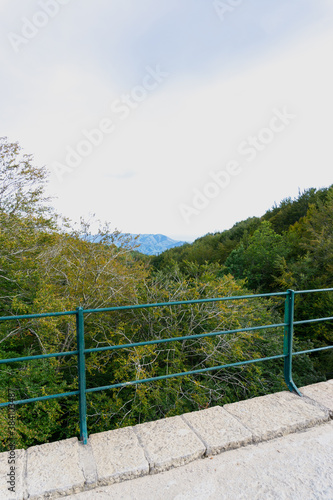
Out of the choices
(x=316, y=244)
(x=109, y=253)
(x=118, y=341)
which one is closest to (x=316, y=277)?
(x=316, y=244)

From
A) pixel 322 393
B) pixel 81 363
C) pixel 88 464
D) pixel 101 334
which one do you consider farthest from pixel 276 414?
pixel 101 334

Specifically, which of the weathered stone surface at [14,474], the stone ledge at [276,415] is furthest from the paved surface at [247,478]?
the weathered stone surface at [14,474]

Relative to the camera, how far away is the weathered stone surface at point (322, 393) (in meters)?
2.71

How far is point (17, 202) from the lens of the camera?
22.2 ft

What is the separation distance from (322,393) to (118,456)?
6.64 ft

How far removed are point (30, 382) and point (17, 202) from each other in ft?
14.3

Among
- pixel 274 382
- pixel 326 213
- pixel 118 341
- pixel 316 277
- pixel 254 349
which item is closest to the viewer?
pixel 118 341

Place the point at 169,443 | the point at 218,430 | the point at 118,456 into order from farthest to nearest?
1. the point at 218,430
2. the point at 169,443
3. the point at 118,456

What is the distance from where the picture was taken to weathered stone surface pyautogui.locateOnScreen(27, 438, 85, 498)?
68.2 inches

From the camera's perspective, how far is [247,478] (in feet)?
6.00

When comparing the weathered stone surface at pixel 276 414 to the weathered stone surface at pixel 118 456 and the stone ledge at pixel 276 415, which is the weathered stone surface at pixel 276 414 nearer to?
the stone ledge at pixel 276 415

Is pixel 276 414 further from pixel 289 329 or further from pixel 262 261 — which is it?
pixel 262 261

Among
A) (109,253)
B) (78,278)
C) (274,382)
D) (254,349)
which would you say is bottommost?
(274,382)

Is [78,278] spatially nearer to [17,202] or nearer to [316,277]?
[17,202]
